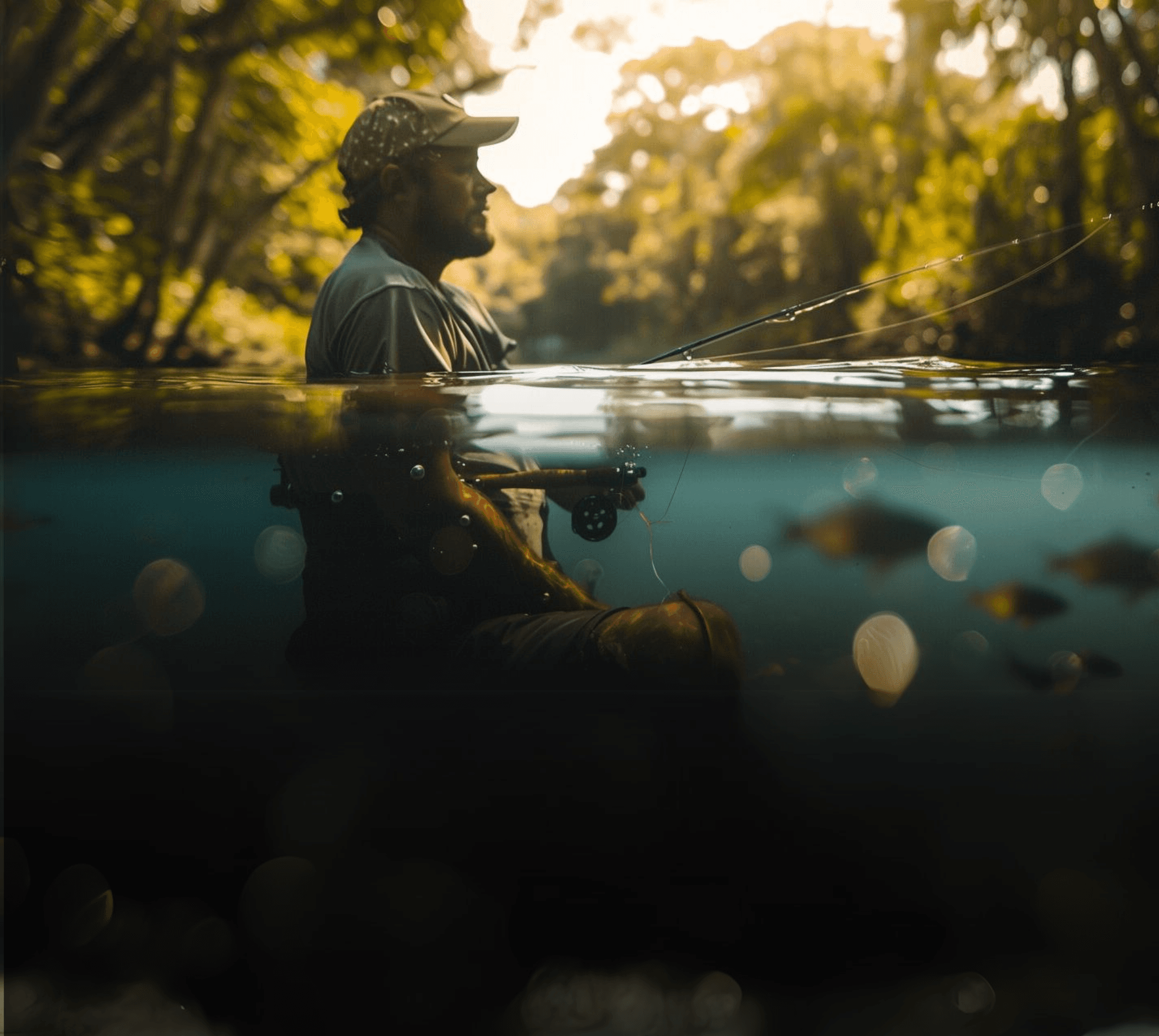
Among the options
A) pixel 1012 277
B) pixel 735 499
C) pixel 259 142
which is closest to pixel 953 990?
pixel 735 499

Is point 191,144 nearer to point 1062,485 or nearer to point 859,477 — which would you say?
point 859,477

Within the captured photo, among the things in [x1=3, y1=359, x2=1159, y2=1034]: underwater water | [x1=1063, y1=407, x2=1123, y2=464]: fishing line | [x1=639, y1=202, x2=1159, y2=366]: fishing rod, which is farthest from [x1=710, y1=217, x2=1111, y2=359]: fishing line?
[x1=1063, y1=407, x2=1123, y2=464]: fishing line

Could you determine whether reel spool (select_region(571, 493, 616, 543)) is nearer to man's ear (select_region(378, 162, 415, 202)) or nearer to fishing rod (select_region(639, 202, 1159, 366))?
A: fishing rod (select_region(639, 202, 1159, 366))

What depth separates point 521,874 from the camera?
1.77 metres

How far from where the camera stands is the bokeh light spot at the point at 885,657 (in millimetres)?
1627

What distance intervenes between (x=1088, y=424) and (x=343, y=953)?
179 cm

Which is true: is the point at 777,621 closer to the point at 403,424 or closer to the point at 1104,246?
the point at 403,424

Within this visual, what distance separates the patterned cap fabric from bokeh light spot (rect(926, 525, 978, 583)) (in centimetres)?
126

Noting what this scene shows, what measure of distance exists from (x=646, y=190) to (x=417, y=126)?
50.6 inches

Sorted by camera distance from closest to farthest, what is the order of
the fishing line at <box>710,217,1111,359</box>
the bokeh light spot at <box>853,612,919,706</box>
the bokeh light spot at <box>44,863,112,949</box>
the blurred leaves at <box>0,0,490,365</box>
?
the bokeh light spot at <box>853,612,919,706</box> → the bokeh light spot at <box>44,863,112,949</box> → the fishing line at <box>710,217,1111,359</box> → the blurred leaves at <box>0,0,490,365</box>

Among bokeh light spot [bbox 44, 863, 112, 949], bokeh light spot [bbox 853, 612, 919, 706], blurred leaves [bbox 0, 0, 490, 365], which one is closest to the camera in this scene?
bokeh light spot [bbox 853, 612, 919, 706]

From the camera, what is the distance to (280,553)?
1642 mm

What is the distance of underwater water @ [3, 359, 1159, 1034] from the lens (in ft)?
5.38

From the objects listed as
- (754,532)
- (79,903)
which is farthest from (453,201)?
(79,903)
